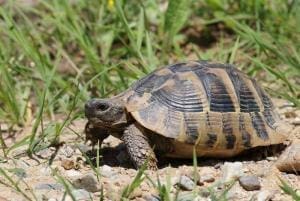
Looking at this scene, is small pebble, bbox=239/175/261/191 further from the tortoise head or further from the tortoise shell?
the tortoise head

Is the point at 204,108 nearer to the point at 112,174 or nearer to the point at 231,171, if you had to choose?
the point at 231,171

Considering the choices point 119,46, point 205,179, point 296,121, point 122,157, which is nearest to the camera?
point 205,179

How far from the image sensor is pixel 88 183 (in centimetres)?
319

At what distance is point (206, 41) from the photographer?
5777mm

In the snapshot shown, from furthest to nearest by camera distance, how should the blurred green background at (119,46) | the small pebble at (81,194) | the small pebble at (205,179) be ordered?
the blurred green background at (119,46), the small pebble at (205,179), the small pebble at (81,194)

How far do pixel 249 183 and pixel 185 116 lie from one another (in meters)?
0.49

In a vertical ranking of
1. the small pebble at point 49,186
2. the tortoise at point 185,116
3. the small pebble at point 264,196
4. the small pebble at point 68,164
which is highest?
the tortoise at point 185,116

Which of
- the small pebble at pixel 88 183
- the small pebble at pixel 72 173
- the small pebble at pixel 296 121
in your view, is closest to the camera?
the small pebble at pixel 88 183

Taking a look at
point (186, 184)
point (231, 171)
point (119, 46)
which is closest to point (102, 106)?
point (186, 184)

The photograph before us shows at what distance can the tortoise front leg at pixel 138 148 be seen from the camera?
3.49 m

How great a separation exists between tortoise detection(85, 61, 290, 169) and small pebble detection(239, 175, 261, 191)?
1.00 feet

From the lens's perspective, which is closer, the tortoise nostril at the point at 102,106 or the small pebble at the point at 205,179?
the small pebble at the point at 205,179

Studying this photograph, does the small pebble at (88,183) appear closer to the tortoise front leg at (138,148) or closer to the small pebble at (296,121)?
the tortoise front leg at (138,148)

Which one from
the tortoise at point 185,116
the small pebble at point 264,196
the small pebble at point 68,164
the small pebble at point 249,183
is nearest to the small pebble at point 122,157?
the tortoise at point 185,116
